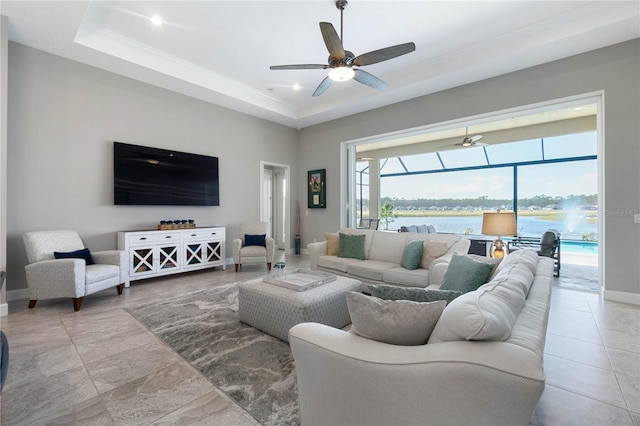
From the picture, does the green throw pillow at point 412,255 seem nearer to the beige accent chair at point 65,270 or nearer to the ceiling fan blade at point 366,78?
the ceiling fan blade at point 366,78

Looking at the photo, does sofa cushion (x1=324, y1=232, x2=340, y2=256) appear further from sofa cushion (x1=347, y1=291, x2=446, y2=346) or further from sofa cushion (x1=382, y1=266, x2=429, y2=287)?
sofa cushion (x1=347, y1=291, x2=446, y2=346)

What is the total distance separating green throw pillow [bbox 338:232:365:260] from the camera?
161 inches

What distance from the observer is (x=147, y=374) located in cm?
194

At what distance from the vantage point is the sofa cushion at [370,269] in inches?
139

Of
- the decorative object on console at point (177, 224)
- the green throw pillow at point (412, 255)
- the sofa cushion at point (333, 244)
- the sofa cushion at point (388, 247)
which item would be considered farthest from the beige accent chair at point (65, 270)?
the green throw pillow at point (412, 255)

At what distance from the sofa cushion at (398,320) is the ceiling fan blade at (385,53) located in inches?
103

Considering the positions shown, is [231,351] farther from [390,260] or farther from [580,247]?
[580,247]

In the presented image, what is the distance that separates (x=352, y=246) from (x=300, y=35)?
2.96 m

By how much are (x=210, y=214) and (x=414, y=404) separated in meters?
5.25

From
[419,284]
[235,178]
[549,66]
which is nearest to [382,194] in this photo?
[235,178]

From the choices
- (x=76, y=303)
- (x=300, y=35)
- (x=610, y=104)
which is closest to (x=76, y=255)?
(x=76, y=303)

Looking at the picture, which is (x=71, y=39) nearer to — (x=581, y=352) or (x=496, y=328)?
(x=496, y=328)

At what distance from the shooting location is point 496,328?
0.93 m

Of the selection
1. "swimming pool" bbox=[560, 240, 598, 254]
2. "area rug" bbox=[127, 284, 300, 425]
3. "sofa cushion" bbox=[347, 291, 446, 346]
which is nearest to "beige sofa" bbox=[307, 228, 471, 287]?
"area rug" bbox=[127, 284, 300, 425]
